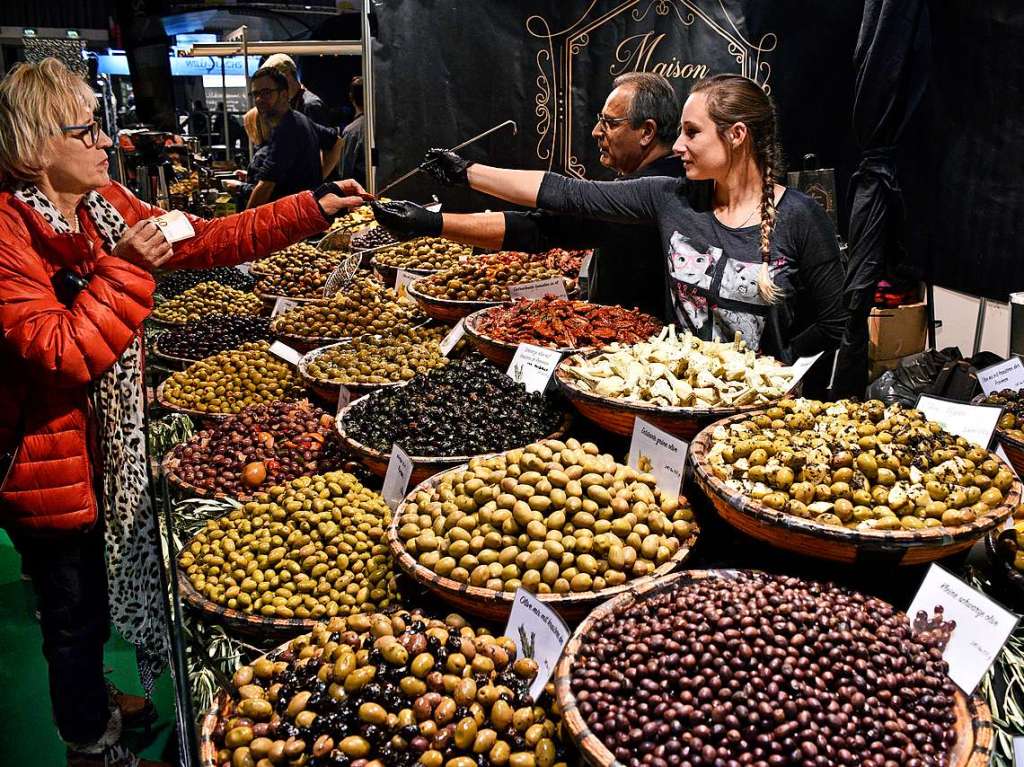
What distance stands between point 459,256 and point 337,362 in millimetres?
1682

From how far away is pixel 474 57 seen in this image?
5.05 metres

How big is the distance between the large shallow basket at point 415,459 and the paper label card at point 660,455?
17.0 inches

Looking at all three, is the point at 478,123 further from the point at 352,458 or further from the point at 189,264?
the point at 352,458

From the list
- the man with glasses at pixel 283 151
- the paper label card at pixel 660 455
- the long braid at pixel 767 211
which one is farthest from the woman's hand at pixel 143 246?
the man with glasses at pixel 283 151

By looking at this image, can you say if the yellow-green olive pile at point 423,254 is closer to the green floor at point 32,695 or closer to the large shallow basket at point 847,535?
the green floor at point 32,695

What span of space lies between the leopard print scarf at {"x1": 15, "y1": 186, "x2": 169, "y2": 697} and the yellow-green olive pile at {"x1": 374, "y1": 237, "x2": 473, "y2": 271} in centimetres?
227

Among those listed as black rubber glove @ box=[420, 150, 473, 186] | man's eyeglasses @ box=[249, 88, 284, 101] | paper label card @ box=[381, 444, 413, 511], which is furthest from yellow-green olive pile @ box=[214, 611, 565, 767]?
man's eyeglasses @ box=[249, 88, 284, 101]

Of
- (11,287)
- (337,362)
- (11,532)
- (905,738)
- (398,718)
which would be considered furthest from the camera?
(337,362)

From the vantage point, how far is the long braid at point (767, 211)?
289 centimetres

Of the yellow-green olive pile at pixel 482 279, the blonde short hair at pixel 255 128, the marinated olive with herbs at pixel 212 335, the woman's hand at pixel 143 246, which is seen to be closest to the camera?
the woman's hand at pixel 143 246

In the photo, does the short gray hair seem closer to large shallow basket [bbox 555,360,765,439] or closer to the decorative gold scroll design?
the decorative gold scroll design

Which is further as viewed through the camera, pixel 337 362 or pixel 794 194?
pixel 337 362

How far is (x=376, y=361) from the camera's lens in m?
3.54

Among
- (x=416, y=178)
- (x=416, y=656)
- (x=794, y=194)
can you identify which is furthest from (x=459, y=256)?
(x=416, y=656)
